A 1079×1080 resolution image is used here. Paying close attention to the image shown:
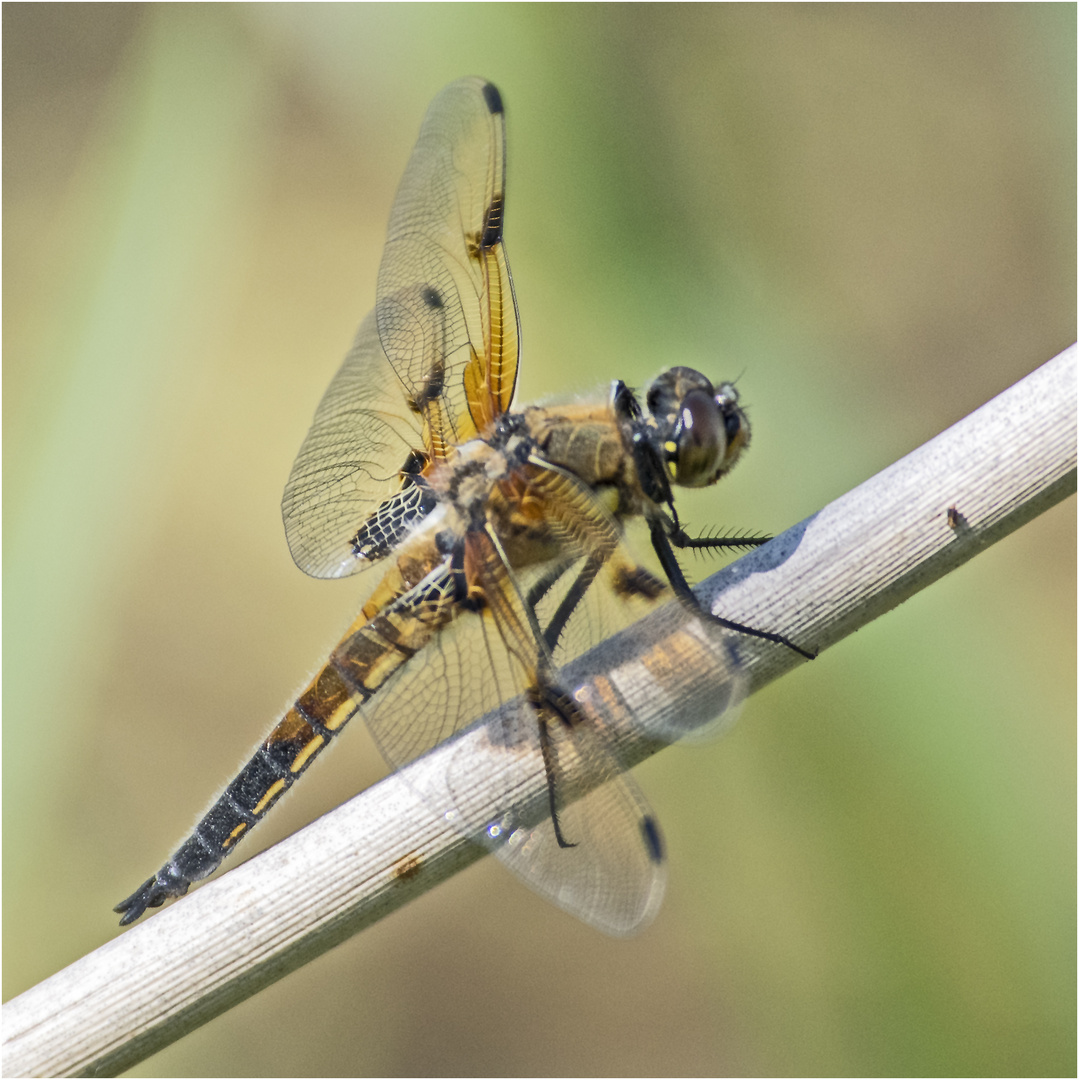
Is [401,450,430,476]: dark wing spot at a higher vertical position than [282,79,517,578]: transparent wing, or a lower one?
lower

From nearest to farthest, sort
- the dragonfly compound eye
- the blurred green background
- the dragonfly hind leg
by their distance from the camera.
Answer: the dragonfly hind leg
the dragonfly compound eye
the blurred green background

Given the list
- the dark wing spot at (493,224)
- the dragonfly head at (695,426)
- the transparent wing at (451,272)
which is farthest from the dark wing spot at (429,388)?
the dragonfly head at (695,426)

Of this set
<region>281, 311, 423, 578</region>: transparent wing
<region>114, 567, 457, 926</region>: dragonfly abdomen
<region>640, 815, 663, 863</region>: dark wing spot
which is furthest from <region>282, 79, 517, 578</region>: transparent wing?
<region>640, 815, 663, 863</region>: dark wing spot

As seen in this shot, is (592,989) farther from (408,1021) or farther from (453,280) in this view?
(453,280)

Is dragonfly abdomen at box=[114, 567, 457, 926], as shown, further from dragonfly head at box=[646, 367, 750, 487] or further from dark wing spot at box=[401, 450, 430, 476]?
dragonfly head at box=[646, 367, 750, 487]

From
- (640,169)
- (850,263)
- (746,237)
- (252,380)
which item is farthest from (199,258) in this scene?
(850,263)

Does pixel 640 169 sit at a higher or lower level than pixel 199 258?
lower
